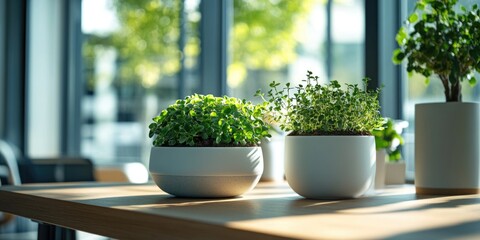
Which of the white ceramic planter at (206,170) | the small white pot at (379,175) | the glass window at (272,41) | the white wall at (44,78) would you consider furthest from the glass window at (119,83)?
the white ceramic planter at (206,170)

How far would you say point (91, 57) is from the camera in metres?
5.97

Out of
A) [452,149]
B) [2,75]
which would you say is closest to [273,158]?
[452,149]

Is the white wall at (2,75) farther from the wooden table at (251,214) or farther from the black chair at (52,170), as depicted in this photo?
the wooden table at (251,214)

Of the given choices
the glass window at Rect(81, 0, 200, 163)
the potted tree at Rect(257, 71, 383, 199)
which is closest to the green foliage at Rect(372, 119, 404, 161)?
the potted tree at Rect(257, 71, 383, 199)

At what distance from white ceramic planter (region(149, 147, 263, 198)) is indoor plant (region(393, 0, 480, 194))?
0.42m

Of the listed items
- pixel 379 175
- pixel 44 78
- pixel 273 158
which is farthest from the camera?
pixel 44 78

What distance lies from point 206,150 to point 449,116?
56 centimetres

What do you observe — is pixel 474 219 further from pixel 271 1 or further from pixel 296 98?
pixel 271 1

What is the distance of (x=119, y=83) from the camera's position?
19.8 feet

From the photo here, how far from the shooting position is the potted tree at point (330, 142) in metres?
1.36

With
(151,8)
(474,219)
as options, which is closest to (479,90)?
(474,219)

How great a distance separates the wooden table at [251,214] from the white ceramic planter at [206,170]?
29 mm

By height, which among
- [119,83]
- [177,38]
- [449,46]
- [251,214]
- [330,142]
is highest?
[177,38]

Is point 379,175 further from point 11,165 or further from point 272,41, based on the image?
point 272,41
